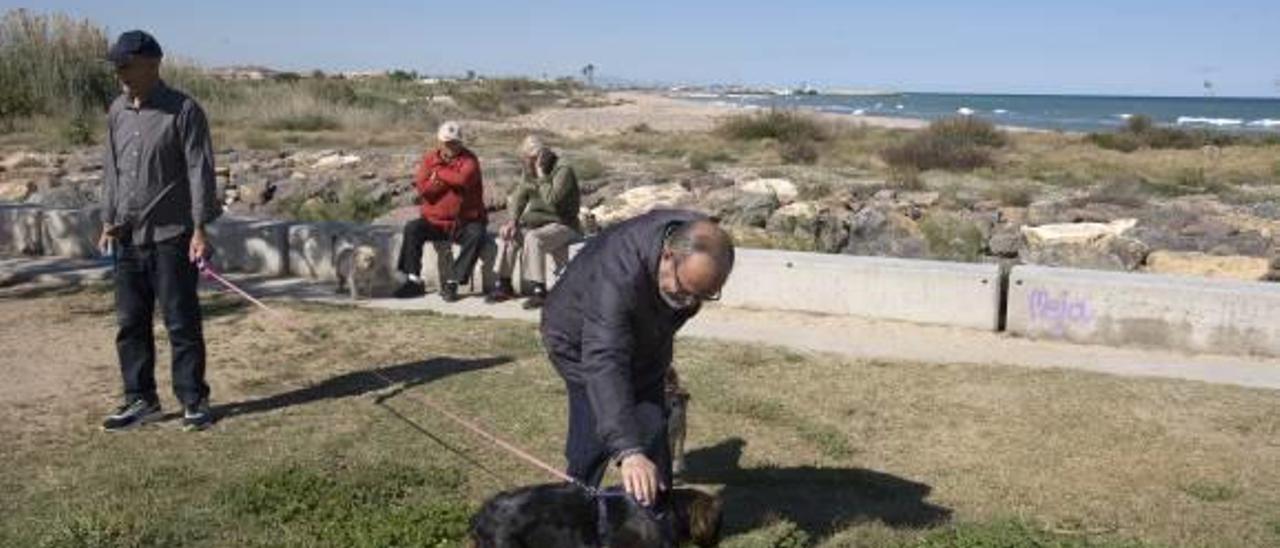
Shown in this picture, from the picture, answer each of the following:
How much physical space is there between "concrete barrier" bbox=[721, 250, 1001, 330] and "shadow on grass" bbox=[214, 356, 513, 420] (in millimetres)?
2249

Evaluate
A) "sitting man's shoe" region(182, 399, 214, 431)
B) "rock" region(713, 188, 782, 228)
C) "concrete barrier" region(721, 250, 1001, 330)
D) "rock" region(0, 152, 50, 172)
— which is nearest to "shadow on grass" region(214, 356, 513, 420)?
"sitting man's shoe" region(182, 399, 214, 431)

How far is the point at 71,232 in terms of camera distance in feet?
35.6

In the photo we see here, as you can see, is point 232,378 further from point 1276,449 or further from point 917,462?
point 1276,449

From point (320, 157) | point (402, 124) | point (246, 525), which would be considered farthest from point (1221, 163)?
point (246, 525)

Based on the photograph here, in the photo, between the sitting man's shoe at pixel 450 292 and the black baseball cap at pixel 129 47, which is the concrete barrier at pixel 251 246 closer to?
the sitting man's shoe at pixel 450 292

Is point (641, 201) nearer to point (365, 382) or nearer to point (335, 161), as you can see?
point (335, 161)

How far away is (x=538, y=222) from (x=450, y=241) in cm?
73

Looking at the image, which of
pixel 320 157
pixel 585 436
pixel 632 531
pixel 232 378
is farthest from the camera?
pixel 320 157

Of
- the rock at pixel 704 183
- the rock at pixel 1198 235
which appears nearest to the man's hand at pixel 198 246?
the rock at pixel 1198 235

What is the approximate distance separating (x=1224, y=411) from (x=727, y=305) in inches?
140

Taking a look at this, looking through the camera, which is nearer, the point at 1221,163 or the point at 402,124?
the point at 1221,163

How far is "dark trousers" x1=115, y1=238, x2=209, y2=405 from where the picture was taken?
18.9ft

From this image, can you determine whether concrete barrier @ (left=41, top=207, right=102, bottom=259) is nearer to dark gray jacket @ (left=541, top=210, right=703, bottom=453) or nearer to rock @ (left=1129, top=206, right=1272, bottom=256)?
dark gray jacket @ (left=541, top=210, right=703, bottom=453)

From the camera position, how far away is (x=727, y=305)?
358 inches
